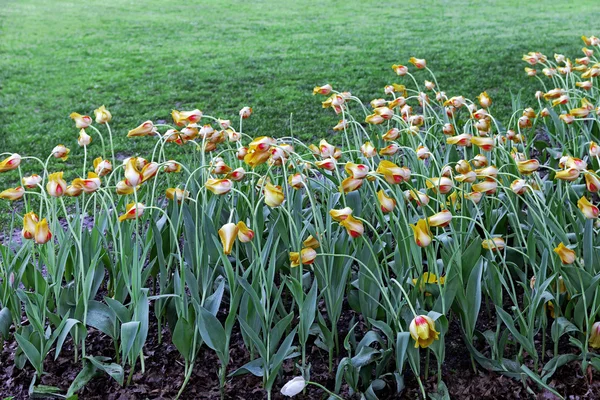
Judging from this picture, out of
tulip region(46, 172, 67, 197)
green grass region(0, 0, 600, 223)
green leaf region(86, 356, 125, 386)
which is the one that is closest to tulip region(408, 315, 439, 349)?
green leaf region(86, 356, 125, 386)

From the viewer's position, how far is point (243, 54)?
Answer: 9156 millimetres

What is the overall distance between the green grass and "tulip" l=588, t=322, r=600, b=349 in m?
3.46

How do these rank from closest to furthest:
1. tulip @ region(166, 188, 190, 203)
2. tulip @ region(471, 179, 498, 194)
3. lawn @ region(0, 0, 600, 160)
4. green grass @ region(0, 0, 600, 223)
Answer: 1. tulip @ region(471, 179, 498, 194)
2. tulip @ region(166, 188, 190, 203)
3. green grass @ region(0, 0, 600, 223)
4. lawn @ region(0, 0, 600, 160)

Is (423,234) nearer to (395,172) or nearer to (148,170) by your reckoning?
(395,172)

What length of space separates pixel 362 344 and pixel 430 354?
33 cm

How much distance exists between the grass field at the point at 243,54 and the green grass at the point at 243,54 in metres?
0.02

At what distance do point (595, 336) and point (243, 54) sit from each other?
7685 millimetres

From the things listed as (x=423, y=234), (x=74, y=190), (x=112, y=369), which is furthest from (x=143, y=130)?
(x=423, y=234)

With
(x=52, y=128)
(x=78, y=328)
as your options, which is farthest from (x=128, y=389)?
(x=52, y=128)

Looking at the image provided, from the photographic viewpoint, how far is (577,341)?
6.79 feet

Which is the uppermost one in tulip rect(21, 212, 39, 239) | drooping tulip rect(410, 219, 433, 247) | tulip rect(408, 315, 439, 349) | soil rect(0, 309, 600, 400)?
drooping tulip rect(410, 219, 433, 247)

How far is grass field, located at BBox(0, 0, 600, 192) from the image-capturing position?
6.29 metres

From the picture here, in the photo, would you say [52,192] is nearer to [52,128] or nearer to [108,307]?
[108,307]

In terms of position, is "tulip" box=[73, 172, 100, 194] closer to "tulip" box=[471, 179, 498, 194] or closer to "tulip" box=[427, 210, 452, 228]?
"tulip" box=[427, 210, 452, 228]
